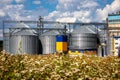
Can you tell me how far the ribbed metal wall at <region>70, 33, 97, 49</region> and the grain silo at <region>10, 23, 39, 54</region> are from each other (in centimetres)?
1303

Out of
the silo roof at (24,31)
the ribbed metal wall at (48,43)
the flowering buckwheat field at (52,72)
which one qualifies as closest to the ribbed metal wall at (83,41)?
the ribbed metal wall at (48,43)

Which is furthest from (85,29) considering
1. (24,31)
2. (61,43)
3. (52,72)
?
(52,72)

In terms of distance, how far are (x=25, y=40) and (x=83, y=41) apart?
20.2m

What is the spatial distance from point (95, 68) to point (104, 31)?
100m

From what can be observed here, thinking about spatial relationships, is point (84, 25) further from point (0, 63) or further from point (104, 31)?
point (0, 63)

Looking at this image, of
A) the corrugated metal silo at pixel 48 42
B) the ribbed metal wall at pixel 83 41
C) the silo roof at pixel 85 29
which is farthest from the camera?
the silo roof at pixel 85 29

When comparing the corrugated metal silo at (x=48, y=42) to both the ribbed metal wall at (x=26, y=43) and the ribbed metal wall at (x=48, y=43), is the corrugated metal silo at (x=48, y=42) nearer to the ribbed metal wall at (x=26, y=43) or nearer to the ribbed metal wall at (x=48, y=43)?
the ribbed metal wall at (x=48, y=43)

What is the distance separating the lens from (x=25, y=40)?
102438mm

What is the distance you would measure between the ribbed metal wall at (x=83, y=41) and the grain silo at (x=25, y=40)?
513 inches

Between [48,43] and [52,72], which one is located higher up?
[52,72]

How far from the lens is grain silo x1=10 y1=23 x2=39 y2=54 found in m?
102

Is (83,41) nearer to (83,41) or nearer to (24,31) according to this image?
(83,41)

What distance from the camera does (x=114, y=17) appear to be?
152 meters

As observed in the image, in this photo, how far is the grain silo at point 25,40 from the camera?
10194cm
